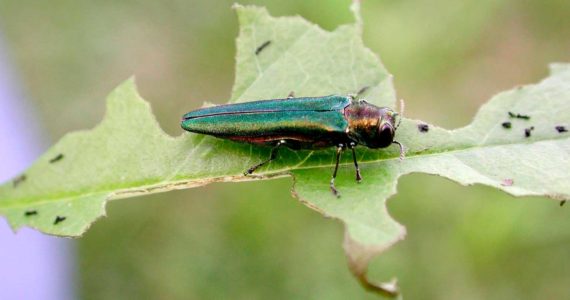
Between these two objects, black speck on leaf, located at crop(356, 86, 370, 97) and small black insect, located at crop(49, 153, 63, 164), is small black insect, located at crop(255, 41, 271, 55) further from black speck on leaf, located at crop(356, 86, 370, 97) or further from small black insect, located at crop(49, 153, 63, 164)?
small black insect, located at crop(49, 153, 63, 164)

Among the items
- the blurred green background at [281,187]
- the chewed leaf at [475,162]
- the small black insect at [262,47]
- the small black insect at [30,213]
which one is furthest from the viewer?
the blurred green background at [281,187]

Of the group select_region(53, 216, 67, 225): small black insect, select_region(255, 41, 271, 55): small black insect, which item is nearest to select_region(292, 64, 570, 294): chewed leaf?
select_region(255, 41, 271, 55): small black insect

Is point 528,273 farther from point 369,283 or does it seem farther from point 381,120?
point 369,283

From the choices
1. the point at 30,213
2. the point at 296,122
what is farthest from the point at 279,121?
the point at 30,213

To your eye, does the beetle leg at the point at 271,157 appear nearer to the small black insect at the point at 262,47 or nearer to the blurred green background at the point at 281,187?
the small black insect at the point at 262,47

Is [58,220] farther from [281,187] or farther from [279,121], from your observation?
[281,187]

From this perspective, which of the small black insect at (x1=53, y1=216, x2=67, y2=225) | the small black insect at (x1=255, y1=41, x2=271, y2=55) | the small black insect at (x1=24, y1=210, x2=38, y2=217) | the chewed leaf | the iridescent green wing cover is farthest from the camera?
the small black insect at (x1=255, y1=41, x2=271, y2=55)

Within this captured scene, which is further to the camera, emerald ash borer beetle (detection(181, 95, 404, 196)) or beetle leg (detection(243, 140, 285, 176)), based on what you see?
emerald ash borer beetle (detection(181, 95, 404, 196))

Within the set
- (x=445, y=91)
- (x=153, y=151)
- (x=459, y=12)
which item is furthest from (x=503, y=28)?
(x=153, y=151)

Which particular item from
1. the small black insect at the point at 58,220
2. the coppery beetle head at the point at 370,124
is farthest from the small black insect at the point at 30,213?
the coppery beetle head at the point at 370,124
